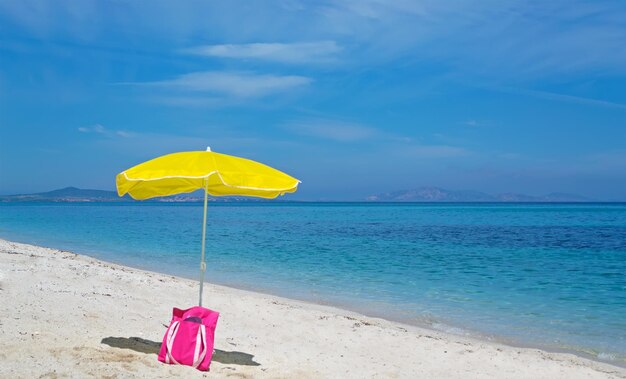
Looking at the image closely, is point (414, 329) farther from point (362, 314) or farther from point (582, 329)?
point (582, 329)

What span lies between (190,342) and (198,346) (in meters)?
0.11

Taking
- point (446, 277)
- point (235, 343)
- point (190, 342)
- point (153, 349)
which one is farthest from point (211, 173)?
point (446, 277)

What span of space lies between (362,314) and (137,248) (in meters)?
16.5

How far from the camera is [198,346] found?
20.0 feet

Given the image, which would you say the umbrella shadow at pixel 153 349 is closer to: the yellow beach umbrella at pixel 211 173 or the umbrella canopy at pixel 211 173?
the yellow beach umbrella at pixel 211 173

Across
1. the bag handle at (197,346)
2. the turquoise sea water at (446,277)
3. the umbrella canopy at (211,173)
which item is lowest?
the turquoise sea water at (446,277)

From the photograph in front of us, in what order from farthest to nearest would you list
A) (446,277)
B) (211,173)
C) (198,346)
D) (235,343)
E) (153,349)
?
(446,277)
(235,343)
(153,349)
(198,346)
(211,173)

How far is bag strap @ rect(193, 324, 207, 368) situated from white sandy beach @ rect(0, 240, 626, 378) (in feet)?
0.50

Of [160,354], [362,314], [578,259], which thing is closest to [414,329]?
[362,314]

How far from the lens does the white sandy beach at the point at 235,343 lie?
19.4ft

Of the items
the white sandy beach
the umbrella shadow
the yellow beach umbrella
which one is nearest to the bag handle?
the white sandy beach

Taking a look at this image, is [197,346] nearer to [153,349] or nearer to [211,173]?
[153,349]

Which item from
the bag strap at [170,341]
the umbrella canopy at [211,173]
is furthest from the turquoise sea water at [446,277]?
the umbrella canopy at [211,173]

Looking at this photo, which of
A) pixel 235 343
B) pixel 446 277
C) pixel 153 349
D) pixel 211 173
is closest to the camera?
pixel 211 173
